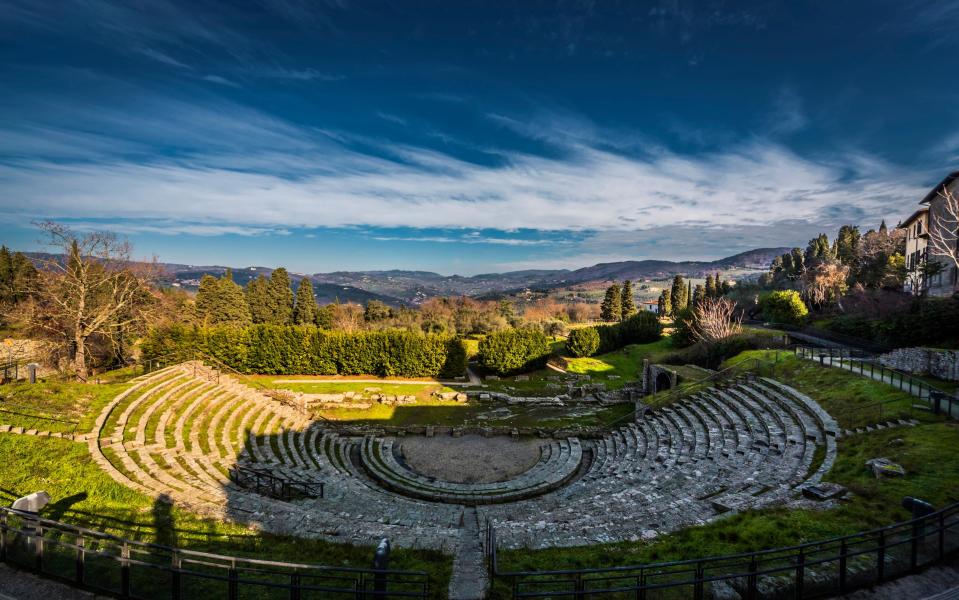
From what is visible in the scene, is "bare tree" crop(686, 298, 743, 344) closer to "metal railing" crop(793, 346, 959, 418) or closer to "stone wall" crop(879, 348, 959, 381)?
"metal railing" crop(793, 346, 959, 418)

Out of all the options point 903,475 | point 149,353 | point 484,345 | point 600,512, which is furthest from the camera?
point 484,345

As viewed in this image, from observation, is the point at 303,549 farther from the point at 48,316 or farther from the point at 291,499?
the point at 48,316

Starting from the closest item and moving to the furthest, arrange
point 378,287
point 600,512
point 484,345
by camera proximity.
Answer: point 600,512, point 484,345, point 378,287

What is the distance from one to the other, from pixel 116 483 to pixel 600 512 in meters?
13.8

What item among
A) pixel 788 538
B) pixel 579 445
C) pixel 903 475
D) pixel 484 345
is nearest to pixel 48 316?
pixel 484 345

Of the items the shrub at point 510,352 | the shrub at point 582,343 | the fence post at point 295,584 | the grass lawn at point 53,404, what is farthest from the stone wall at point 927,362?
the grass lawn at point 53,404

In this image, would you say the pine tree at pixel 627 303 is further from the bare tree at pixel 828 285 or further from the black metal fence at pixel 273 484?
the black metal fence at pixel 273 484

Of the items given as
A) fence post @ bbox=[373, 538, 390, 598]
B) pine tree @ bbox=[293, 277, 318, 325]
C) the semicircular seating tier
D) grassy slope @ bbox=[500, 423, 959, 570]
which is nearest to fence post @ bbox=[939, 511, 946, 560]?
grassy slope @ bbox=[500, 423, 959, 570]

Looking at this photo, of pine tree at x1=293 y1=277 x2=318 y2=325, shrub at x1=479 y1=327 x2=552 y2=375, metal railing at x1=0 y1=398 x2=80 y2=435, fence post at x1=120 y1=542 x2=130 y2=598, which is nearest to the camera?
fence post at x1=120 y1=542 x2=130 y2=598

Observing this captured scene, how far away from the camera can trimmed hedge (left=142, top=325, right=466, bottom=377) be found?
36.4 meters

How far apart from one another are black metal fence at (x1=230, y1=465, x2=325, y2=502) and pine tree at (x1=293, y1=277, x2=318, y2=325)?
155 feet

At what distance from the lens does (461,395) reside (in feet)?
103

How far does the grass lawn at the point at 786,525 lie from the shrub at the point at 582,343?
3226 centimetres

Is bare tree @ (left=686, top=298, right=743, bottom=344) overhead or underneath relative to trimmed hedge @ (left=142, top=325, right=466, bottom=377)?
overhead
